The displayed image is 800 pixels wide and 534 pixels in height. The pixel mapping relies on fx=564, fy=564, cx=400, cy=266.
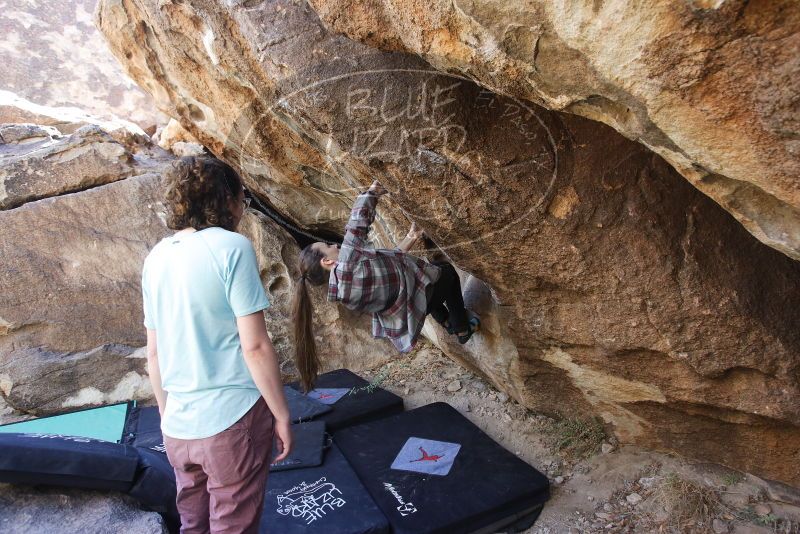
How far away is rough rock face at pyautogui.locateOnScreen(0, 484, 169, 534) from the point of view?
171 cm

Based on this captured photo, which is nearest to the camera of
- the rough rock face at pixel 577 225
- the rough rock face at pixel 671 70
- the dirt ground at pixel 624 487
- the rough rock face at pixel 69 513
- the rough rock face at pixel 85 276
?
the rough rock face at pixel 671 70

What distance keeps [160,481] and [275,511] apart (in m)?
0.61

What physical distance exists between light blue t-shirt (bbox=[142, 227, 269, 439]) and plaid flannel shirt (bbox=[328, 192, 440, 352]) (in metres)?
0.96

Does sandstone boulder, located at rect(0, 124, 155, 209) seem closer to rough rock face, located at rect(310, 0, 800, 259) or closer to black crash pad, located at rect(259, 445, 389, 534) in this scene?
black crash pad, located at rect(259, 445, 389, 534)

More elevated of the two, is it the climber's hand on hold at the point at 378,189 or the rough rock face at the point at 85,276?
the climber's hand on hold at the point at 378,189

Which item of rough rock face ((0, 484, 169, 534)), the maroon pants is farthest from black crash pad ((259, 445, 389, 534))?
the maroon pants

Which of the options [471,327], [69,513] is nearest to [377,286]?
[471,327]

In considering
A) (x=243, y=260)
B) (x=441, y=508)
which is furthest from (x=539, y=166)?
(x=441, y=508)

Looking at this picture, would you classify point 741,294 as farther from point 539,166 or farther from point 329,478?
point 329,478

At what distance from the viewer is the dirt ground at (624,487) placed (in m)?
2.19

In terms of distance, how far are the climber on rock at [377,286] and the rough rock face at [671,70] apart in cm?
100

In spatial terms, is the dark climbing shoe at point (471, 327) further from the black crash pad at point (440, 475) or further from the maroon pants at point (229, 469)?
the maroon pants at point (229, 469)

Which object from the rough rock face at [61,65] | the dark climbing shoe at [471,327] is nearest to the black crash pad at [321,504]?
the dark climbing shoe at [471,327]

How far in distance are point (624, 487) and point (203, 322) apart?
1989 millimetres
